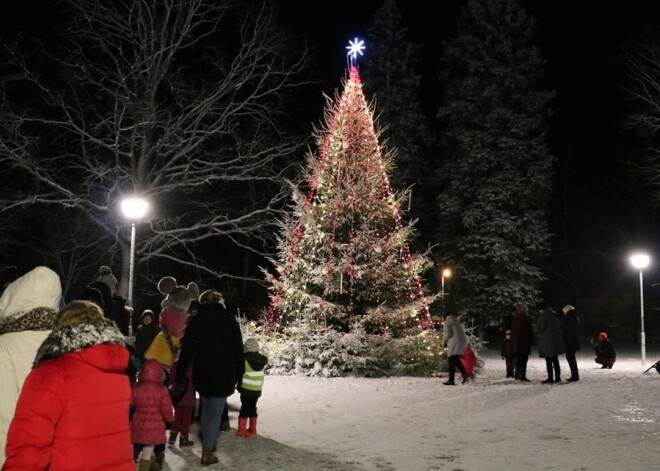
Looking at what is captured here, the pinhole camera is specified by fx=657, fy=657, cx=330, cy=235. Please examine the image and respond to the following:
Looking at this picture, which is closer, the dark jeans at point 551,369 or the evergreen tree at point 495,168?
the dark jeans at point 551,369

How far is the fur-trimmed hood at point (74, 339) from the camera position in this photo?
10.9ft

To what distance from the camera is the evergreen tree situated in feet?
103

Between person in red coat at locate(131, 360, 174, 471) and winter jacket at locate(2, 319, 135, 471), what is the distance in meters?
3.26

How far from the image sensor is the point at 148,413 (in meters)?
6.71

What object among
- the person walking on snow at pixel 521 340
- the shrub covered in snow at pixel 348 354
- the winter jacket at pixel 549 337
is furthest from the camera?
the shrub covered in snow at pixel 348 354

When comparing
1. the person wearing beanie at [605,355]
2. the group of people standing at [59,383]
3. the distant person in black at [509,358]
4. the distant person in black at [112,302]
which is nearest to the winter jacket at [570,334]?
the distant person in black at [509,358]

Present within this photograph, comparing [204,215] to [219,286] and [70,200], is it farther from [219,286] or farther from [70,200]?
[219,286]

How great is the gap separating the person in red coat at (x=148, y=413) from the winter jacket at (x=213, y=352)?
62cm

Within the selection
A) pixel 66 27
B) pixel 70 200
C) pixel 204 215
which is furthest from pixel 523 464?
pixel 204 215

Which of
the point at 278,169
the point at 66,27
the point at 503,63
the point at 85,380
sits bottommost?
the point at 85,380

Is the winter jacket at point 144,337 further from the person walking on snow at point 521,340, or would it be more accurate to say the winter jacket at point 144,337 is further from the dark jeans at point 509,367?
the dark jeans at point 509,367

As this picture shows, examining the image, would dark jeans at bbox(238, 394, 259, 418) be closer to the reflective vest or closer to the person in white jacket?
the reflective vest

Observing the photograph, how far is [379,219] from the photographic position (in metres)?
18.1

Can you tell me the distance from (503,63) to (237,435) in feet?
93.3
